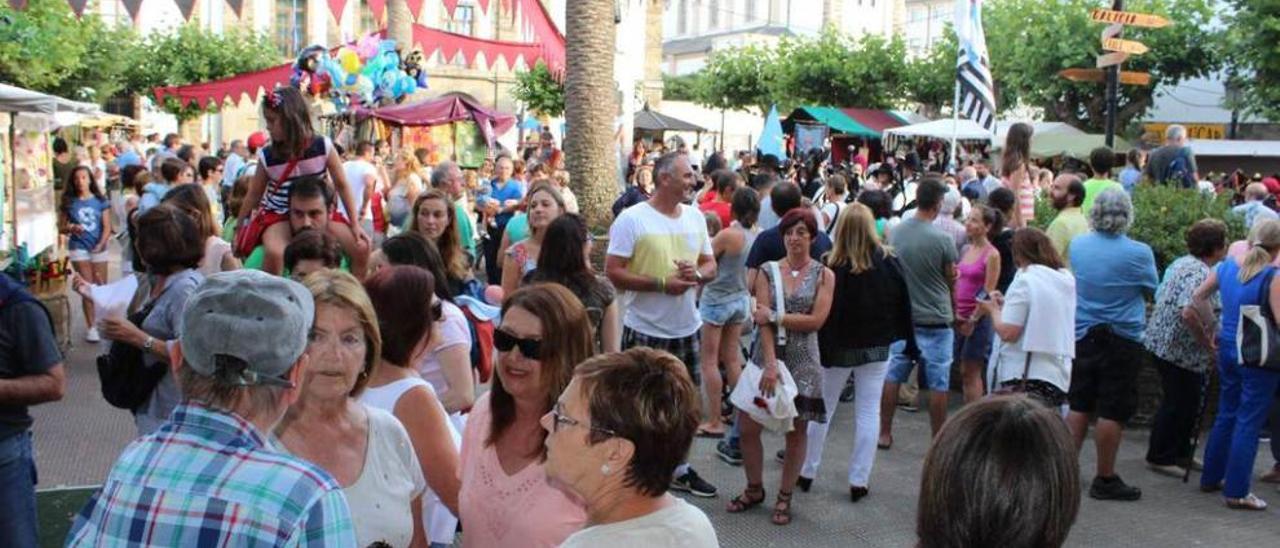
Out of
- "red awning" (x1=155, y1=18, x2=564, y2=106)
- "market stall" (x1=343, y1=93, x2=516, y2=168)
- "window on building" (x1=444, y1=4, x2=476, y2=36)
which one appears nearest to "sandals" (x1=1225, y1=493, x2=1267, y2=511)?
"red awning" (x1=155, y1=18, x2=564, y2=106)

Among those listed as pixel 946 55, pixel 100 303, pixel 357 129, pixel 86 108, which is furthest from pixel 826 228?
pixel 946 55

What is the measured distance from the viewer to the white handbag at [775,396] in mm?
6066

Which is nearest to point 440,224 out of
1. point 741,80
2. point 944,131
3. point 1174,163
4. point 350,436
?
point 350,436

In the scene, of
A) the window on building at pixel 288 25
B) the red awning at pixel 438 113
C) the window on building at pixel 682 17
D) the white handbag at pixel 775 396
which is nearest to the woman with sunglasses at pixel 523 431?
the white handbag at pixel 775 396

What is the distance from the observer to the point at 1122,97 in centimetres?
3064

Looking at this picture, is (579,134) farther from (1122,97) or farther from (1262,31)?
(1122,97)

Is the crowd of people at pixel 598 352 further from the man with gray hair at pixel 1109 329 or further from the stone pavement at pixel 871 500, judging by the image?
the stone pavement at pixel 871 500

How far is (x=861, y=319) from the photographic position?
21.1 feet

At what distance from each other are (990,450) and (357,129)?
20872mm

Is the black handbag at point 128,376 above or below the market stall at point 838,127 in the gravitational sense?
below

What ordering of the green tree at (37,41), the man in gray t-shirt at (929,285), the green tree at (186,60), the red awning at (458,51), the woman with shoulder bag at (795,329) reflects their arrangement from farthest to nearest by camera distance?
the green tree at (186,60), the red awning at (458,51), the green tree at (37,41), the man in gray t-shirt at (929,285), the woman with shoulder bag at (795,329)

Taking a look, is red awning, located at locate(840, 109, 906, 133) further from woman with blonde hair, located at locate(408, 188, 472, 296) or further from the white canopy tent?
Answer: woman with blonde hair, located at locate(408, 188, 472, 296)

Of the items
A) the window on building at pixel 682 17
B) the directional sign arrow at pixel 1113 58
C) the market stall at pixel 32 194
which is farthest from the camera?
the window on building at pixel 682 17

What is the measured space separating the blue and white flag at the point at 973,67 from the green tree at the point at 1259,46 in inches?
467
